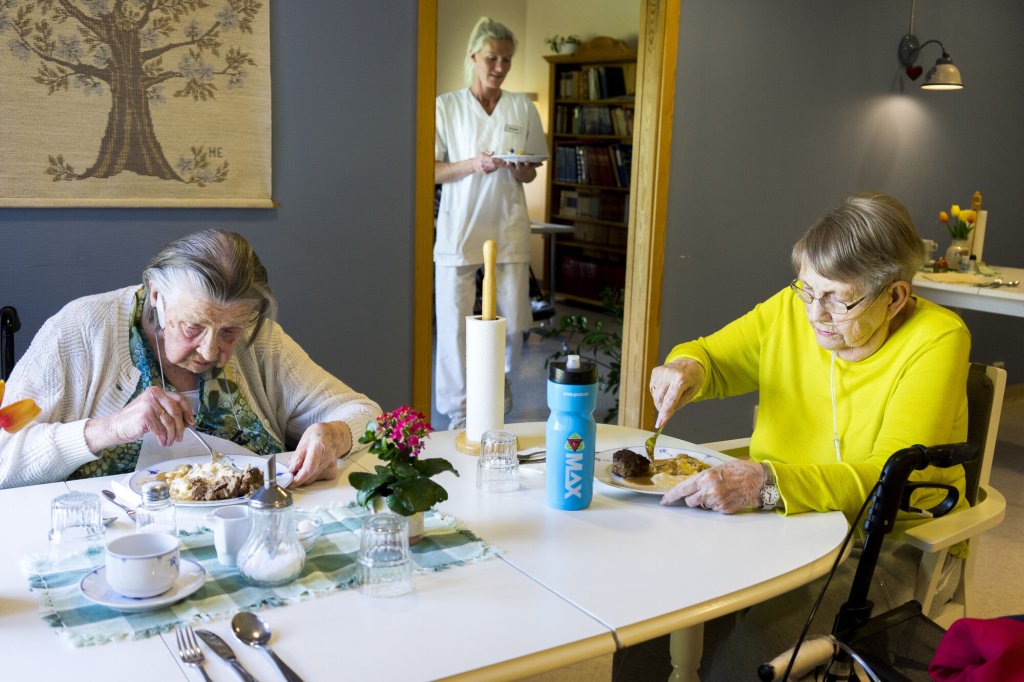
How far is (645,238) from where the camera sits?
11.8 ft

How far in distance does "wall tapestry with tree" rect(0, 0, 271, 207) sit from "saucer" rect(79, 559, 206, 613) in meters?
1.57

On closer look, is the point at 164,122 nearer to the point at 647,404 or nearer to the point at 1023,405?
the point at 647,404

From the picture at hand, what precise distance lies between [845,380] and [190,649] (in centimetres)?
128

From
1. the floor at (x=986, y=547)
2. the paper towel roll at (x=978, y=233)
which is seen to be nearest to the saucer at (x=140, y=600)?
the floor at (x=986, y=547)

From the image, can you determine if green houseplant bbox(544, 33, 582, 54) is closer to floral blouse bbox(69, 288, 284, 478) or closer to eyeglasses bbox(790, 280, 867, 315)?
eyeglasses bbox(790, 280, 867, 315)

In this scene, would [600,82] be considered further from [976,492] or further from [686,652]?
[686,652]

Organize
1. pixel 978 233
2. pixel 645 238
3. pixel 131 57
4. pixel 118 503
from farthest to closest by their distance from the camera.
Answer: pixel 978 233 < pixel 645 238 < pixel 131 57 < pixel 118 503

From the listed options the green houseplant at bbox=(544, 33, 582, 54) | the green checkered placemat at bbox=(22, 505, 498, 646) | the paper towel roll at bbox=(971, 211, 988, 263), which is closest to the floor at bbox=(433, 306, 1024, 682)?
the green checkered placemat at bbox=(22, 505, 498, 646)

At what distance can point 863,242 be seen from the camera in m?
1.67

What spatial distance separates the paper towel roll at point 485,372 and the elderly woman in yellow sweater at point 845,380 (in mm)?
360

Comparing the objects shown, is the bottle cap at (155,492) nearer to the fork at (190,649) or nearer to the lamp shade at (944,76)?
the fork at (190,649)

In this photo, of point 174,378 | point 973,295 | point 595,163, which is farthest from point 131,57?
point 595,163

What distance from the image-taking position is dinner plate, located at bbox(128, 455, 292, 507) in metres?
1.42

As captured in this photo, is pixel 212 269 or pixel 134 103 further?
pixel 134 103
